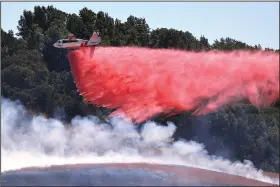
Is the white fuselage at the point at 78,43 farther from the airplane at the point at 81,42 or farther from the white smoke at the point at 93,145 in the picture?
the white smoke at the point at 93,145

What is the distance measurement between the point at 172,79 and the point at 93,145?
9.79m

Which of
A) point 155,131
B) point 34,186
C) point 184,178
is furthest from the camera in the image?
point 155,131

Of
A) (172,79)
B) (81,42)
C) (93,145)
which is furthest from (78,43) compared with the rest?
(172,79)

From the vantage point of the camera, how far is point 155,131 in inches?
2389

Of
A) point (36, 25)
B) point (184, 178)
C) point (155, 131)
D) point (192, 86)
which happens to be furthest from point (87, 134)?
point (36, 25)

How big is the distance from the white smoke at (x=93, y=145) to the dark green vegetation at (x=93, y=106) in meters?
5.71

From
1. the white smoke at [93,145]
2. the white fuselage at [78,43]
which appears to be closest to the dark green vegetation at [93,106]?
the white smoke at [93,145]

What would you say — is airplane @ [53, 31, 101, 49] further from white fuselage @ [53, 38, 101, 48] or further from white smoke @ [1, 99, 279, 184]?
white smoke @ [1, 99, 279, 184]

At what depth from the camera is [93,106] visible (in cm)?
7294

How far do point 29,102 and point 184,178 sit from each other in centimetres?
3316

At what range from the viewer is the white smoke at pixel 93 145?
52719 millimetres

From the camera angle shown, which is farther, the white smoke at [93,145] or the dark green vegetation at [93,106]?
the dark green vegetation at [93,106]

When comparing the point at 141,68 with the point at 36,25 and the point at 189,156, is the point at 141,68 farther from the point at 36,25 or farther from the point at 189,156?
the point at 36,25

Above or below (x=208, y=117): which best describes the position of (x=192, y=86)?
above
